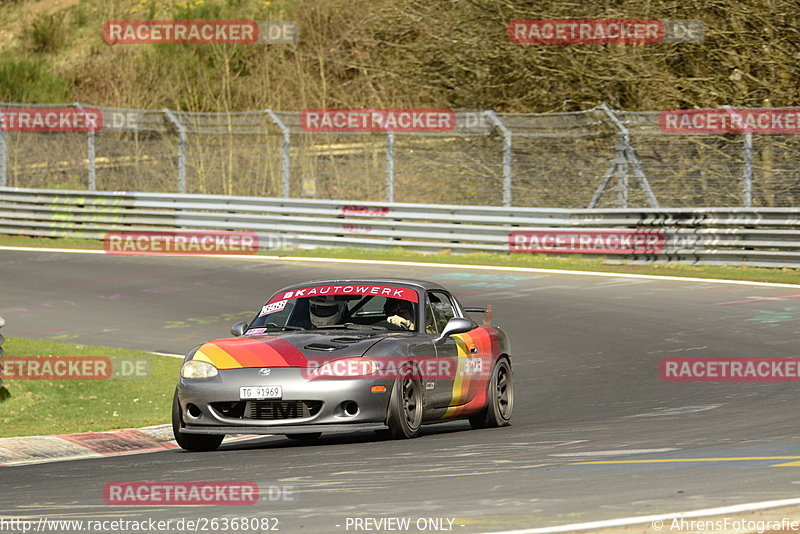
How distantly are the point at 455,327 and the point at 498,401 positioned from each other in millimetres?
1180

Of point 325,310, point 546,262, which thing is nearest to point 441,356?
point 325,310

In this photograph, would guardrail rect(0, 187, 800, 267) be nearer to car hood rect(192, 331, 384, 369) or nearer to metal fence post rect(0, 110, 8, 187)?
metal fence post rect(0, 110, 8, 187)

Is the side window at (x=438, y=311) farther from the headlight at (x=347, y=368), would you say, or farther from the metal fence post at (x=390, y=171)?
the metal fence post at (x=390, y=171)

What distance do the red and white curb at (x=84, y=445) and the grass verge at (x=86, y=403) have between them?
449mm

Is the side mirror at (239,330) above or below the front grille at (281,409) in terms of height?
above

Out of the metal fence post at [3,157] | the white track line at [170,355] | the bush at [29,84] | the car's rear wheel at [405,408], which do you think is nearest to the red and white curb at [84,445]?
the car's rear wheel at [405,408]

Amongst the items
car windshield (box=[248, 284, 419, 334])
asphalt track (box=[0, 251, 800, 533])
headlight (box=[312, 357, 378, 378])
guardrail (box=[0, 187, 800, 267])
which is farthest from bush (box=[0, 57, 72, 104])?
headlight (box=[312, 357, 378, 378])

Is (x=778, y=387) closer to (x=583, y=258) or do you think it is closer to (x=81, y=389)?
(x=81, y=389)

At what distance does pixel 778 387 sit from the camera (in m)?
12.3

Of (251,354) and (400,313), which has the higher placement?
(400,313)

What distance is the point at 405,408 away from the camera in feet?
32.0

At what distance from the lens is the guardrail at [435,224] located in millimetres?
22875

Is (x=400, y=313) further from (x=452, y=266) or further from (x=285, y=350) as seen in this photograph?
(x=452, y=266)

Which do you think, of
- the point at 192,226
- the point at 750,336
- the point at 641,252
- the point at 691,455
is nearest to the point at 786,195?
the point at 641,252
